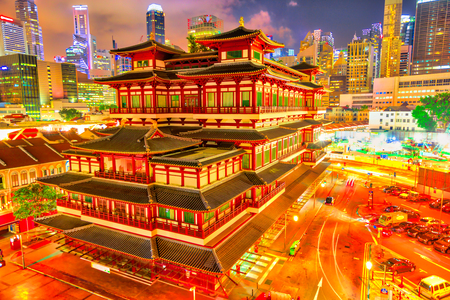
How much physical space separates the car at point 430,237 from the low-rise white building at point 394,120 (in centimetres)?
10348

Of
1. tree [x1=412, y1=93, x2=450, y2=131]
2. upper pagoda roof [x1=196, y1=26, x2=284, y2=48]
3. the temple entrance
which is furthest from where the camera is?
tree [x1=412, y1=93, x2=450, y2=131]

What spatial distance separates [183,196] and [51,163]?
117 feet

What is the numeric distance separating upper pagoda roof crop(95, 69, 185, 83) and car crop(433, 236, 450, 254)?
41.5m

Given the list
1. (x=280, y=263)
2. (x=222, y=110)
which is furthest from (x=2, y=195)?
(x=280, y=263)

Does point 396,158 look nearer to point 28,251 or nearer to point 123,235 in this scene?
point 123,235

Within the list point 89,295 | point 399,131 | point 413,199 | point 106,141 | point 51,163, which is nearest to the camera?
point 89,295

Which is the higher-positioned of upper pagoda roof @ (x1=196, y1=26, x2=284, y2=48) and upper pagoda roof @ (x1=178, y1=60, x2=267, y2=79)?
upper pagoda roof @ (x1=196, y1=26, x2=284, y2=48)

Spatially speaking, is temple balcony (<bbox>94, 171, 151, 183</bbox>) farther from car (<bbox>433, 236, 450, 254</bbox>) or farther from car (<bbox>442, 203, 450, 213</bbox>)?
car (<bbox>442, 203, 450, 213</bbox>)

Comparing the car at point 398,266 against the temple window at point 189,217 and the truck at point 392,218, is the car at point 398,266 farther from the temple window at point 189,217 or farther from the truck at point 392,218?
the temple window at point 189,217

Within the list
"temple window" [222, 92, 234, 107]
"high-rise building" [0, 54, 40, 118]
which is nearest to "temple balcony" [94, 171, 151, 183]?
"temple window" [222, 92, 234, 107]

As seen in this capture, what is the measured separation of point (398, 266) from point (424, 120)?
106 meters

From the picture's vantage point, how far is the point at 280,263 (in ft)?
105

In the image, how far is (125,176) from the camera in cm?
2831

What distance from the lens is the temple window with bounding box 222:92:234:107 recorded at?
3284 cm
